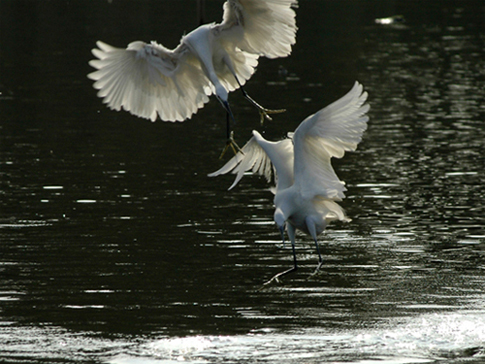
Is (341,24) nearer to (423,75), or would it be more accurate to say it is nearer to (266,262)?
(423,75)

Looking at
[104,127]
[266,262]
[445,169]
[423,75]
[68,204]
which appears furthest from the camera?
[423,75]

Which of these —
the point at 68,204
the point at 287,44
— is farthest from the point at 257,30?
the point at 68,204

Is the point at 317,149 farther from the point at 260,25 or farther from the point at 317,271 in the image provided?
the point at 260,25

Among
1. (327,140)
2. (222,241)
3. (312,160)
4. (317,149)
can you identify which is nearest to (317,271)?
(312,160)

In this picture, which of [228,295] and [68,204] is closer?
[228,295]

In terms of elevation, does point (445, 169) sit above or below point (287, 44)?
below

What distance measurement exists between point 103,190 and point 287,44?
4722 millimetres

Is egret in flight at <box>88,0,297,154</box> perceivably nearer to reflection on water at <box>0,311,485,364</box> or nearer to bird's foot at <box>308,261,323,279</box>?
bird's foot at <box>308,261,323,279</box>

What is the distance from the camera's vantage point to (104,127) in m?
21.2

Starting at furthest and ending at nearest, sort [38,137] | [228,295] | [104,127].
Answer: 1. [104,127]
2. [38,137]
3. [228,295]

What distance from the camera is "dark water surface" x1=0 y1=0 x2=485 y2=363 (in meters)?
8.73

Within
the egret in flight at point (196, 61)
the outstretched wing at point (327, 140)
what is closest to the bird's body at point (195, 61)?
the egret in flight at point (196, 61)

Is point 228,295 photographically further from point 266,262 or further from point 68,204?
point 68,204

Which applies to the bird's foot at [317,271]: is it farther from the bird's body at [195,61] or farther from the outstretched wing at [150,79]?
the outstretched wing at [150,79]
